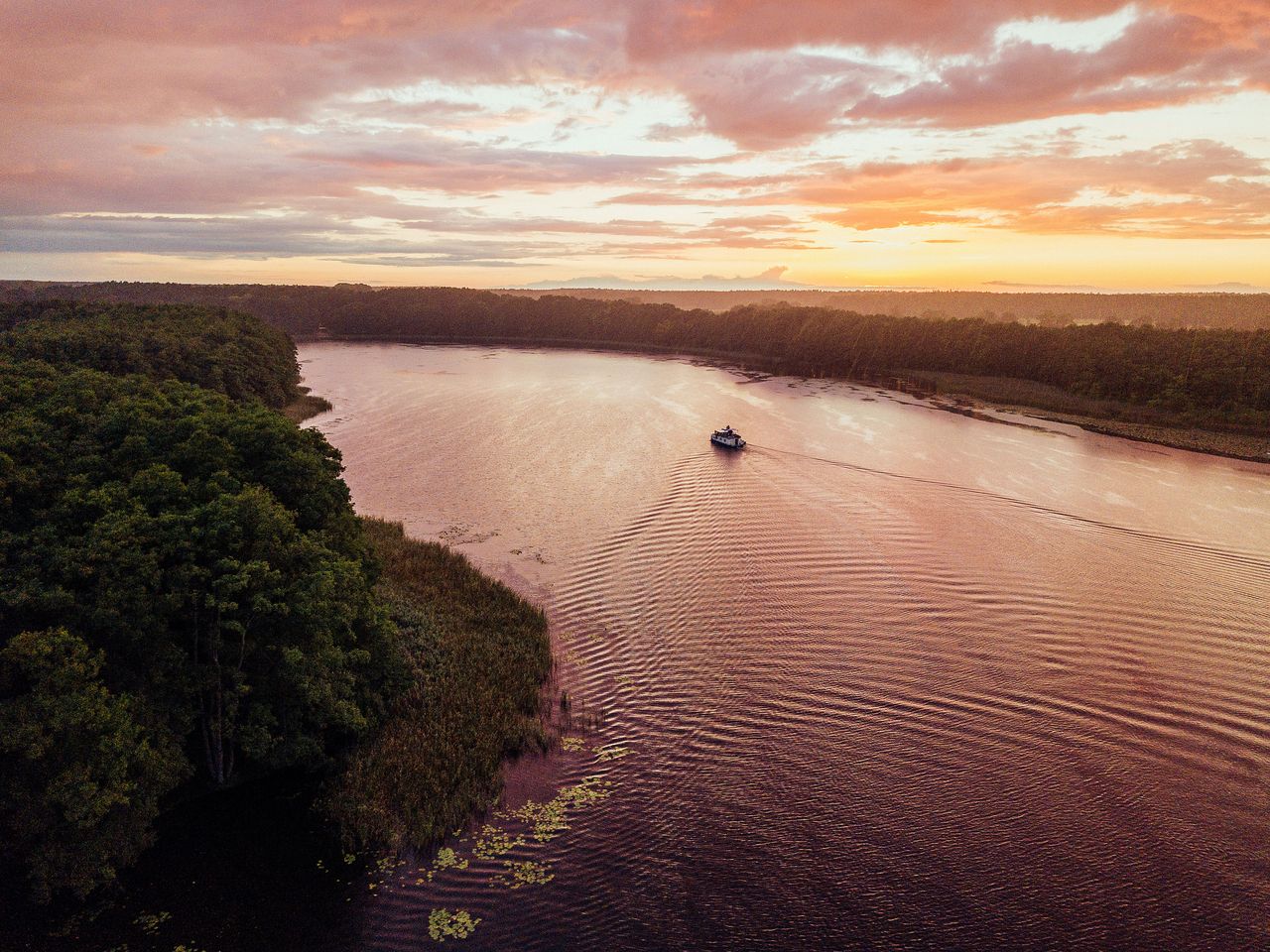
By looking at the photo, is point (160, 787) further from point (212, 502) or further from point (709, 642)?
point (709, 642)

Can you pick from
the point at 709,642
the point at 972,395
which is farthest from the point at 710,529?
the point at 972,395

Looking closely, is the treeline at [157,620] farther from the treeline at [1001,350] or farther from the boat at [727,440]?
the treeline at [1001,350]

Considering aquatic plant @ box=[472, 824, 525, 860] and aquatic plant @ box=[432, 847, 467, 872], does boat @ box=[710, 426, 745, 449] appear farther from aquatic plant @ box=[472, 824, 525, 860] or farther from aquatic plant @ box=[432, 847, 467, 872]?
aquatic plant @ box=[432, 847, 467, 872]

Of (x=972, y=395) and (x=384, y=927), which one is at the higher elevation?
(x=972, y=395)

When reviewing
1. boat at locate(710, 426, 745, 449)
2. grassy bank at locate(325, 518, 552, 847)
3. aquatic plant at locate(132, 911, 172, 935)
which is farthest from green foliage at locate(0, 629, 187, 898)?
boat at locate(710, 426, 745, 449)

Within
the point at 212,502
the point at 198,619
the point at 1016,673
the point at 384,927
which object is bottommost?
the point at 384,927

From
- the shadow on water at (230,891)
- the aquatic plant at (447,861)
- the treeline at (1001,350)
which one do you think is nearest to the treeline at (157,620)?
the shadow on water at (230,891)
